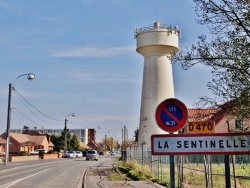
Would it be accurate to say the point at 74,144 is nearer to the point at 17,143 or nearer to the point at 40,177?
the point at 17,143

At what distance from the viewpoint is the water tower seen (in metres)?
43.9

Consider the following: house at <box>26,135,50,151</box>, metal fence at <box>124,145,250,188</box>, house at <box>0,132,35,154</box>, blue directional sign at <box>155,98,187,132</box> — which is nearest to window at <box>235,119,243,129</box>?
blue directional sign at <box>155,98,187,132</box>

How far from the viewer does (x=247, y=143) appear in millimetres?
6637

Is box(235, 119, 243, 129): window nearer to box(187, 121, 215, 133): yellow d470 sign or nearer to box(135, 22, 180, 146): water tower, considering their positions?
box(187, 121, 215, 133): yellow d470 sign

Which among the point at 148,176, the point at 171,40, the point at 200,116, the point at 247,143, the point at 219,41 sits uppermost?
the point at 171,40

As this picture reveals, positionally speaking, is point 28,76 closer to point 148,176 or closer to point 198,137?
point 148,176

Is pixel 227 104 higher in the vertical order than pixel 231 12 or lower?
lower

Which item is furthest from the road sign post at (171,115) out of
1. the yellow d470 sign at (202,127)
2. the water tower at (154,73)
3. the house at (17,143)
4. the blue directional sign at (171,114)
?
the house at (17,143)

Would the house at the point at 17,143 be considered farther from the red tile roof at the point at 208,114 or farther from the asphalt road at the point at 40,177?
the red tile roof at the point at 208,114

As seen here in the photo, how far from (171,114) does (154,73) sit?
37.2 m

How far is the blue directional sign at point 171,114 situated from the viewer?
24.0 feet

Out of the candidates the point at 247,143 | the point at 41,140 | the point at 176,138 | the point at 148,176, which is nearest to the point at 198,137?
the point at 176,138

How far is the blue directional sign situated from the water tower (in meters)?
36.1

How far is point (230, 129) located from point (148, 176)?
15145 millimetres
